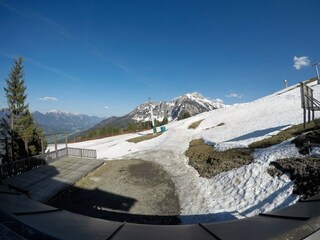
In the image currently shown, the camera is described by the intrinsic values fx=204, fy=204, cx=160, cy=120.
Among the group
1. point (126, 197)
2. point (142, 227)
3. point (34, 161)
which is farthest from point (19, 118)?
point (142, 227)

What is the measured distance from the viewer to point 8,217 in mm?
1835

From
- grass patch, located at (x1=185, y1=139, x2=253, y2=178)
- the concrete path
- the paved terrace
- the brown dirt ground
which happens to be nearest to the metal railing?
the concrete path

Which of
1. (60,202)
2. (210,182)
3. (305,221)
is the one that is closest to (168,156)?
(210,182)

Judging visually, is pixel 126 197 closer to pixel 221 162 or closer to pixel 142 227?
pixel 221 162

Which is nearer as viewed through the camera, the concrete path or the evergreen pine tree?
the concrete path

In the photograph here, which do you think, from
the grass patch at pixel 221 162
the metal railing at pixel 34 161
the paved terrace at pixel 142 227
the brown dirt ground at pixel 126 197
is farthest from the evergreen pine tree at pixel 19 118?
the paved terrace at pixel 142 227

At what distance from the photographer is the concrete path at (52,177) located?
14.4 metres

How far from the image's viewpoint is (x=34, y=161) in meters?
20.0

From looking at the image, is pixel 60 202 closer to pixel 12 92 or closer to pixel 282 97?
pixel 12 92

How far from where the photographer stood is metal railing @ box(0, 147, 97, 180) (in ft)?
56.1

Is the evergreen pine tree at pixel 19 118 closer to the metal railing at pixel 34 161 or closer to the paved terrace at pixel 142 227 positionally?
the metal railing at pixel 34 161

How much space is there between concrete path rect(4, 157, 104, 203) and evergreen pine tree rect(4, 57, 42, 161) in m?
9.77

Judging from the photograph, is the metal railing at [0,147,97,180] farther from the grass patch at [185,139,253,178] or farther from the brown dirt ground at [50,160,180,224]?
the grass patch at [185,139,253,178]

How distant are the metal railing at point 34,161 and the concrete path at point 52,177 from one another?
2.13 ft
